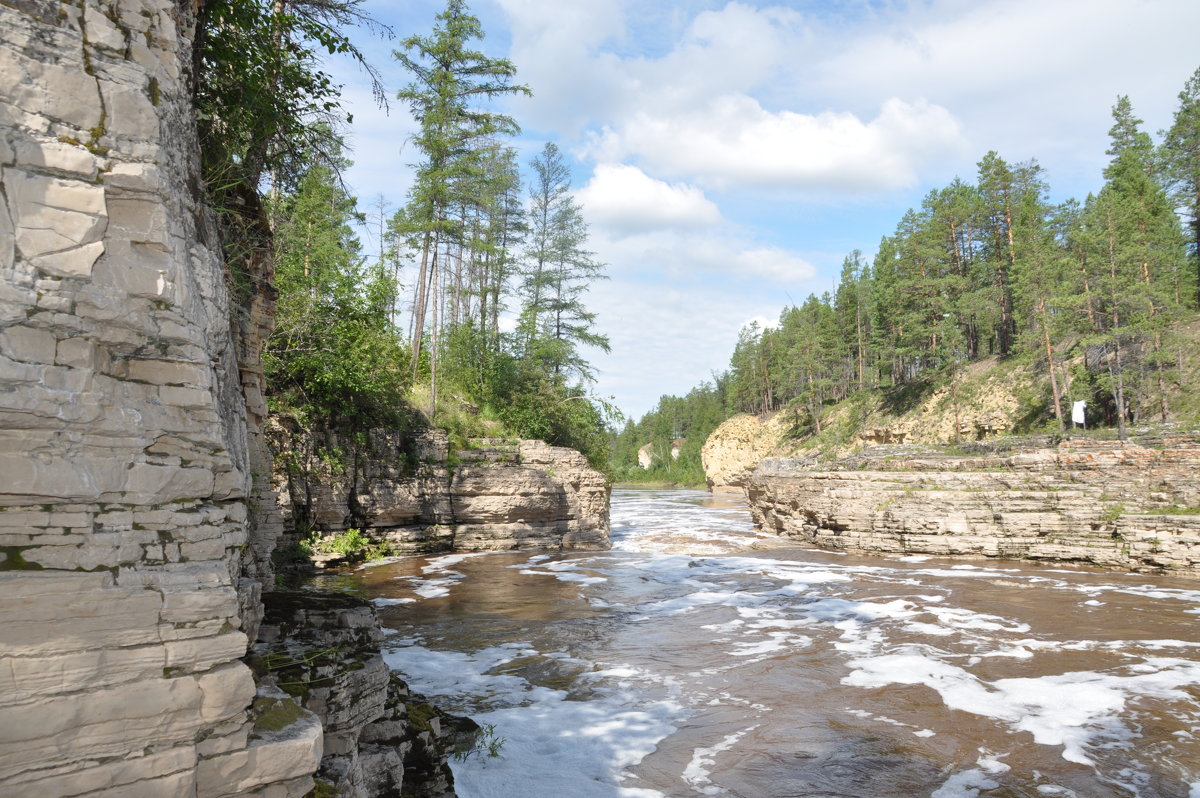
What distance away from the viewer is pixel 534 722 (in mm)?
7309

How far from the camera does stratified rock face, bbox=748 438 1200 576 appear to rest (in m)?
17.1

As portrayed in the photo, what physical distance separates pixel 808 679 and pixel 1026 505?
565 inches

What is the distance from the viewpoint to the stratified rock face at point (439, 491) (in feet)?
53.5

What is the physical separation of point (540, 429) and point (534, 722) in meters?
18.1

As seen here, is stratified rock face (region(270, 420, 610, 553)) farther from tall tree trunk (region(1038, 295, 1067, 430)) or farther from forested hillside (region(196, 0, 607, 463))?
tall tree trunk (region(1038, 295, 1067, 430))

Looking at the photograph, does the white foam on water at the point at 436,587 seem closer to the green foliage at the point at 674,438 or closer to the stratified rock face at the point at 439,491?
the stratified rock face at the point at 439,491

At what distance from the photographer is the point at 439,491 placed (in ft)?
64.1

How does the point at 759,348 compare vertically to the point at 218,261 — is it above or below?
above

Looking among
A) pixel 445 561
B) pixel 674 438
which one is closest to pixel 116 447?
pixel 445 561

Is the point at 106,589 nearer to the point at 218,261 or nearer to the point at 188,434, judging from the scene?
the point at 188,434

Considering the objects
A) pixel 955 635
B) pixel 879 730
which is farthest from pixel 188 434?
pixel 955 635

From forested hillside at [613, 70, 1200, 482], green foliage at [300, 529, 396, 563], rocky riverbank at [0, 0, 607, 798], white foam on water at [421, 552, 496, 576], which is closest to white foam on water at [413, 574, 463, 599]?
white foam on water at [421, 552, 496, 576]

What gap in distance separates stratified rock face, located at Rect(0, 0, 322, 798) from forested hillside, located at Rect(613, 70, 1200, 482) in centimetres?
2767

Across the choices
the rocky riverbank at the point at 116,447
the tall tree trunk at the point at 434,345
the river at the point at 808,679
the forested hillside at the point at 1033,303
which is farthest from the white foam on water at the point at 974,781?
the forested hillside at the point at 1033,303
